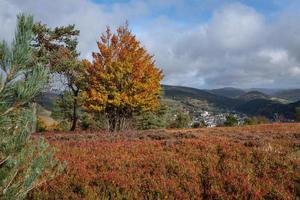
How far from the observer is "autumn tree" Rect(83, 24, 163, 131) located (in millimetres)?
29297

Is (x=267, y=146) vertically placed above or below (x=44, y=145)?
below

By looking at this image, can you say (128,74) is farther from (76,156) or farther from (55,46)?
(76,156)

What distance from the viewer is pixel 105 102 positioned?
29.3 m

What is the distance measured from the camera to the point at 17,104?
384 centimetres

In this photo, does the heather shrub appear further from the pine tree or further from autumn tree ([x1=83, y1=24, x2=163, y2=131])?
autumn tree ([x1=83, y1=24, x2=163, y2=131])

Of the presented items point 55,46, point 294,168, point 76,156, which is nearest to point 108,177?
point 76,156

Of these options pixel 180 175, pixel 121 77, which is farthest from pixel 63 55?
pixel 180 175

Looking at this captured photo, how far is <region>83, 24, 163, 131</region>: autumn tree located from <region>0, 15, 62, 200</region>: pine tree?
24.5m

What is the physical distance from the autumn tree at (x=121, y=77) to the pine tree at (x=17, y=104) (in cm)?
2447

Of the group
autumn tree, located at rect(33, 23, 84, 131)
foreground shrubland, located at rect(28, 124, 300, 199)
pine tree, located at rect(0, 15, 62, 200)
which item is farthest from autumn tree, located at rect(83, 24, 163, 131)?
pine tree, located at rect(0, 15, 62, 200)

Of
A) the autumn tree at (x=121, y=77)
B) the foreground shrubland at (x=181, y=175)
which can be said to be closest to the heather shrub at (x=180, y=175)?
the foreground shrubland at (x=181, y=175)

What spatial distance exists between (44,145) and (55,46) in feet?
96.5

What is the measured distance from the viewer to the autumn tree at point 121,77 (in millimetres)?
29297

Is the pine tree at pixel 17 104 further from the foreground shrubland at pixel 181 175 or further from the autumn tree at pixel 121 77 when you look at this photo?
the autumn tree at pixel 121 77
